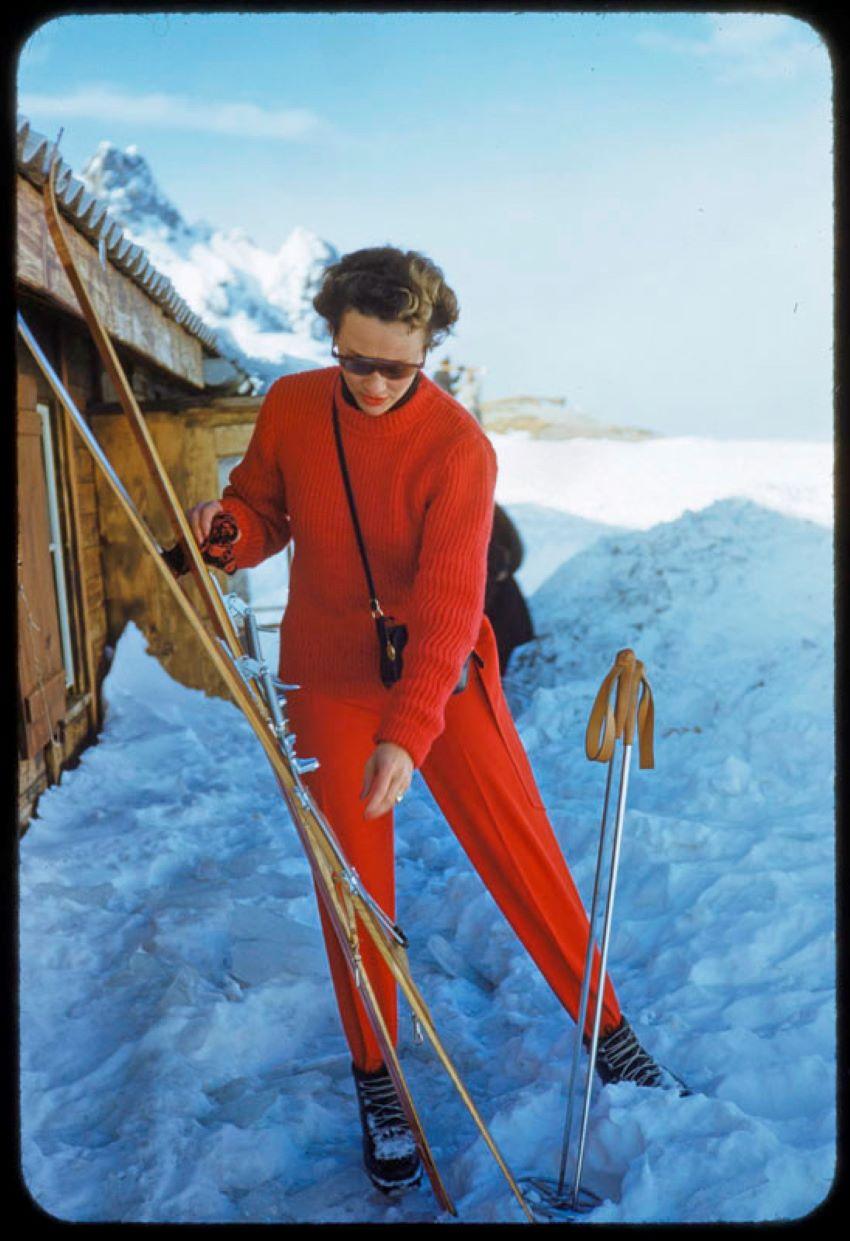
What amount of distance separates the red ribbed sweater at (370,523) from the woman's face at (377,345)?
0.24 ft

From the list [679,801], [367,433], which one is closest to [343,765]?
[367,433]

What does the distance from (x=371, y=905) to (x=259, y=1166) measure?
2.85ft

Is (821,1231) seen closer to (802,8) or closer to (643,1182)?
(643,1182)

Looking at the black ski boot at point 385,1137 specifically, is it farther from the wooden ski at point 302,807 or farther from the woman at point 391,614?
the wooden ski at point 302,807

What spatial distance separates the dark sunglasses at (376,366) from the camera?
6.16 feet

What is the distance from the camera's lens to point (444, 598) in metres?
1.87

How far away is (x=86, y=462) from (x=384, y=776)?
442 centimetres

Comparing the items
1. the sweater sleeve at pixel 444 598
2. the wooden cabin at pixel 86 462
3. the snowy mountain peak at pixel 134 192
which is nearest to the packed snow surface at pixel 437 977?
the wooden cabin at pixel 86 462

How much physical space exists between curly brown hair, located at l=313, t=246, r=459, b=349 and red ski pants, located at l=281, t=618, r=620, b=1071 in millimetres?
715

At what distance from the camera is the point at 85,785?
4.61 m

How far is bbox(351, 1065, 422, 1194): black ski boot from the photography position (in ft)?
6.74

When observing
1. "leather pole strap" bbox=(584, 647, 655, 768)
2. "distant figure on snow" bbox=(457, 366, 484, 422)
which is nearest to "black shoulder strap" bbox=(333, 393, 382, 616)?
"leather pole strap" bbox=(584, 647, 655, 768)

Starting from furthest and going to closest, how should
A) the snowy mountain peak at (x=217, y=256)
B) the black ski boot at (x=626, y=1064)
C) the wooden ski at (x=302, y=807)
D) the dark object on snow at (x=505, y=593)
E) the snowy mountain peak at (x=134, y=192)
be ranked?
the snowy mountain peak at (x=134, y=192), the snowy mountain peak at (x=217, y=256), the dark object on snow at (x=505, y=593), the black ski boot at (x=626, y=1064), the wooden ski at (x=302, y=807)

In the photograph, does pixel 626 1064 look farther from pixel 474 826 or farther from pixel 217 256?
pixel 217 256
